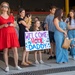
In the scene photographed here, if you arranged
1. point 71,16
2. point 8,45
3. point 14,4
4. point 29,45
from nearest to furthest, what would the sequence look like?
point 8,45 < point 29,45 < point 71,16 < point 14,4

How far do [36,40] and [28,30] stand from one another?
0.40 m

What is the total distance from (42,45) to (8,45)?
4.87 ft

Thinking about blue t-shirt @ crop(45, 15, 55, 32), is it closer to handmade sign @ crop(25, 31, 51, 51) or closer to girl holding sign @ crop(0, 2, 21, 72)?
handmade sign @ crop(25, 31, 51, 51)

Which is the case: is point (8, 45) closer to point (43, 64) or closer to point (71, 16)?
point (43, 64)

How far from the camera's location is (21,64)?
8.38 metres

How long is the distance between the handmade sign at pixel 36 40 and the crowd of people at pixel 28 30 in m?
0.14

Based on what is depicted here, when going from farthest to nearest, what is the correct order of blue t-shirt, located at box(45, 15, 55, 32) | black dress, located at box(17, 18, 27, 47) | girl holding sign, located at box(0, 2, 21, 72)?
blue t-shirt, located at box(45, 15, 55, 32), black dress, located at box(17, 18, 27, 47), girl holding sign, located at box(0, 2, 21, 72)

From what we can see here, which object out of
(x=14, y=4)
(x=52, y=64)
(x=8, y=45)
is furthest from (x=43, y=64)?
(x=14, y=4)

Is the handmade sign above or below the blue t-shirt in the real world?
below

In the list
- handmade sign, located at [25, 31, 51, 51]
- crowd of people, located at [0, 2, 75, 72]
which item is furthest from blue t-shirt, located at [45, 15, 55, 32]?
handmade sign, located at [25, 31, 51, 51]

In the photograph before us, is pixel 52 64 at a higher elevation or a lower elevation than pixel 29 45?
lower

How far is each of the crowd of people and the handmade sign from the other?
144 mm

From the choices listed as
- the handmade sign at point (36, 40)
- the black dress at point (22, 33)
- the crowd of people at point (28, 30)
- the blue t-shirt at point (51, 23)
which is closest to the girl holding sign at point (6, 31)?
the crowd of people at point (28, 30)

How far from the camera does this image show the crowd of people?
Answer: 7.40m
